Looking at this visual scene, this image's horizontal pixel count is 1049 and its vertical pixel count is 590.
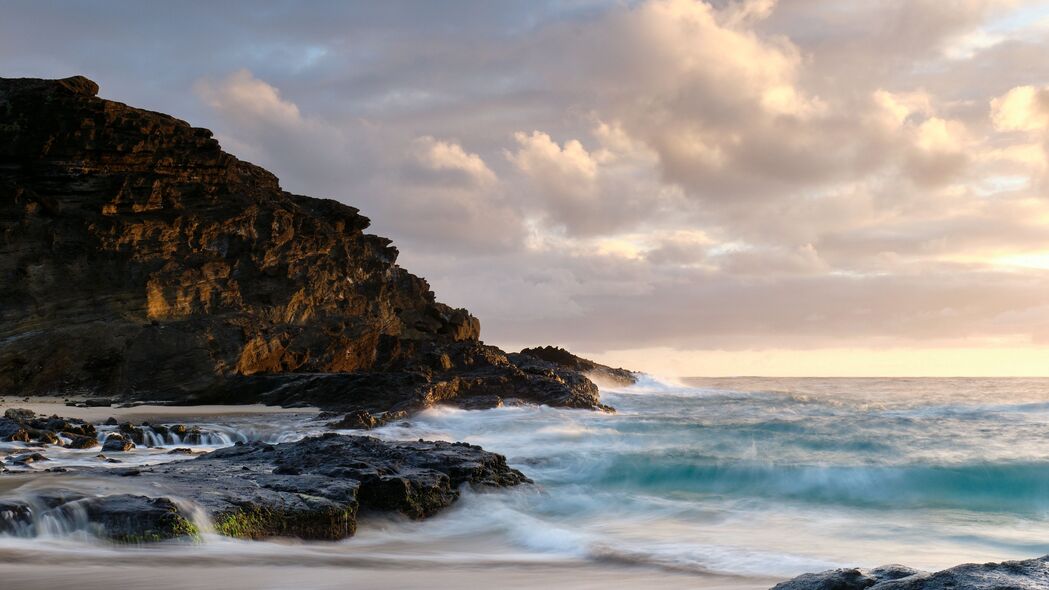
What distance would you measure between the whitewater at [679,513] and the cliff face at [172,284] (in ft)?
27.9

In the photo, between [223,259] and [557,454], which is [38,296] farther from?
[557,454]

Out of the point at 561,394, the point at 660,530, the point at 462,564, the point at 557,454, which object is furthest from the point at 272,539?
the point at 561,394

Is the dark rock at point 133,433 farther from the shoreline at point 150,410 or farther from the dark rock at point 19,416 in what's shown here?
the shoreline at point 150,410

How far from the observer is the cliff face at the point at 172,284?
28734 millimetres

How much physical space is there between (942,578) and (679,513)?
8.02 metres

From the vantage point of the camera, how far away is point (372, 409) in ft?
79.8

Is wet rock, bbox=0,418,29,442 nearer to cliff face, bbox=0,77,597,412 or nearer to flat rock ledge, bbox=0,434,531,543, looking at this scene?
flat rock ledge, bbox=0,434,531,543

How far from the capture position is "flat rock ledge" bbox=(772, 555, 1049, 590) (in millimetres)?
3729

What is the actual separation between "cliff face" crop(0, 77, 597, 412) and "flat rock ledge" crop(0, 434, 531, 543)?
13.1 meters

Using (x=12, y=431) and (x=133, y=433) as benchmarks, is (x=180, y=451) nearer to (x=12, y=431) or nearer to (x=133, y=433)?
(x=133, y=433)

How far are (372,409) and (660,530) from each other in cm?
1527

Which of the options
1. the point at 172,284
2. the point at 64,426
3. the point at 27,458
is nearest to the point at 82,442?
the point at 64,426

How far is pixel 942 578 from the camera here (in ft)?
12.6

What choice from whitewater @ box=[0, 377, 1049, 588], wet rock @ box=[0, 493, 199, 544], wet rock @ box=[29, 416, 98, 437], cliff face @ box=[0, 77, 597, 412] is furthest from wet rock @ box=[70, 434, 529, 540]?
cliff face @ box=[0, 77, 597, 412]
